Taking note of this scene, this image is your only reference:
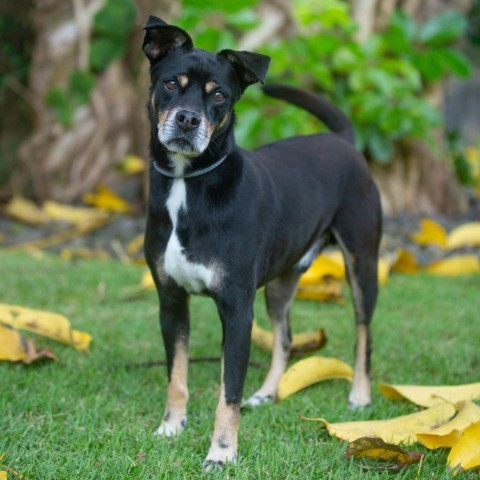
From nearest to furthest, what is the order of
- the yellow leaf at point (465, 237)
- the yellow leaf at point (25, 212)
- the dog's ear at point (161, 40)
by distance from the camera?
the dog's ear at point (161, 40)
the yellow leaf at point (465, 237)
the yellow leaf at point (25, 212)

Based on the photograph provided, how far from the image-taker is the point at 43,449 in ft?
9.92

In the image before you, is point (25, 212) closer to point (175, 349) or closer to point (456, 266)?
point (456, 266)

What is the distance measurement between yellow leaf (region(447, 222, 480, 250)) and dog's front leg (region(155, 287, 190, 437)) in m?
3.97

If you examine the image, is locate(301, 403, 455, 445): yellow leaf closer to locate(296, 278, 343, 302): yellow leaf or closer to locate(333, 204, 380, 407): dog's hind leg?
locate(333, 204, 380, 407): dog's hind leg

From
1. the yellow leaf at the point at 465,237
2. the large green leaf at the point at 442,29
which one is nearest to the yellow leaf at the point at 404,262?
→ the yellow leaf at the point at 465,237

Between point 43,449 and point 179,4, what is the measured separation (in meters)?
5.26

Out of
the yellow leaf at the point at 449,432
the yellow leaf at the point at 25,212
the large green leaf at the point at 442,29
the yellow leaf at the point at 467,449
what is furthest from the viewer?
the large green leaf at the point at 442,29

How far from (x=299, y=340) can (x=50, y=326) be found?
1330 mm

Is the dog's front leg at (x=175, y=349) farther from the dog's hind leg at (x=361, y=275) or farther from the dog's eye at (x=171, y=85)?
the dog's hind leg at (x=361, y=275)

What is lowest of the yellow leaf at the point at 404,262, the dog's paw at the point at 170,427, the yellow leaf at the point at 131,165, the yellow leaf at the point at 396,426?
the yellow leaf at the point at 131,165

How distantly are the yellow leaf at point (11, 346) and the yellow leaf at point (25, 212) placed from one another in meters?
3.58

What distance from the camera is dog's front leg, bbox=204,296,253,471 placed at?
3.15 m

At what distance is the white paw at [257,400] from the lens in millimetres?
3781

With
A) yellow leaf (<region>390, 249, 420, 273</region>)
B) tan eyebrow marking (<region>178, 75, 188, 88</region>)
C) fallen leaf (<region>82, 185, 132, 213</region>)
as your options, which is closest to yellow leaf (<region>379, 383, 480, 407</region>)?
tan eyebrow marking (<region>178, 75, 188, 88</region>)
